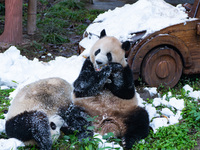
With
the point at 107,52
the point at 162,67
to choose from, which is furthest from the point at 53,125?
the point at 162,67

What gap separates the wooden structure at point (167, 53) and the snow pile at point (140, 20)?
4.8 inches

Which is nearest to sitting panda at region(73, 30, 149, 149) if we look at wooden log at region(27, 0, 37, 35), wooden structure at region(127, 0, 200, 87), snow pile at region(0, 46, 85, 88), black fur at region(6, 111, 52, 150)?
black fur at region(6, 111, 52, 150)

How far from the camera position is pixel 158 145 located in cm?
294

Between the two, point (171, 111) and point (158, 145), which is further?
point (171, 111)

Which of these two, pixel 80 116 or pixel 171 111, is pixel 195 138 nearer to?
pixel 171 111

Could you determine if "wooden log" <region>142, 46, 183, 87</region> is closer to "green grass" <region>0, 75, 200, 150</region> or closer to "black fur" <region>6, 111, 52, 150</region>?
"green grass" <region>0, 75, 200, 150</region>

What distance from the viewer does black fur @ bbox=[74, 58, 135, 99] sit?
276 centimetres

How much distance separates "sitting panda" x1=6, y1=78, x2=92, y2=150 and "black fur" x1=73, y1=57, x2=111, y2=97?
8.3 inches

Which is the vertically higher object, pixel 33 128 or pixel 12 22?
pixel 12 22

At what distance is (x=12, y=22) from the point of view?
6.00 metres

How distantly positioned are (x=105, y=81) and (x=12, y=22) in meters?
3.95

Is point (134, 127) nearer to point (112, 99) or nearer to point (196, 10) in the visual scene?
point (112, 99)

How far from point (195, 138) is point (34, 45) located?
451 cm

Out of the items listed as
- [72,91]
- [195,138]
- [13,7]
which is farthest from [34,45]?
[195,138]
